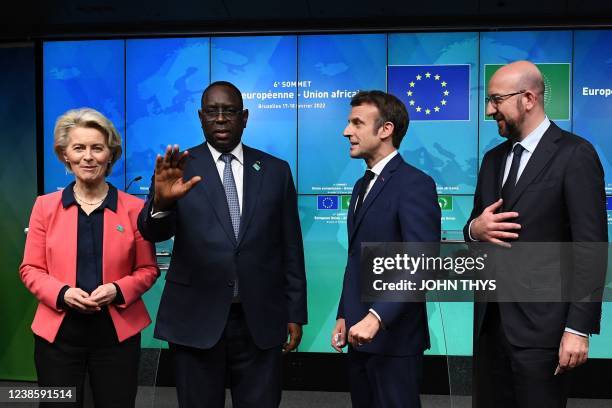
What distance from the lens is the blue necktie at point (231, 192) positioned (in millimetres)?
2227

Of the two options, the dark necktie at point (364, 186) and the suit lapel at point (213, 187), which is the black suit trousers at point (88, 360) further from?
the dark necktie at point (364, 186)

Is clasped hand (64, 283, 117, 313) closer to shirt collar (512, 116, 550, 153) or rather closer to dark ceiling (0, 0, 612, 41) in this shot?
shirt collar (512, 116, 550, 153)

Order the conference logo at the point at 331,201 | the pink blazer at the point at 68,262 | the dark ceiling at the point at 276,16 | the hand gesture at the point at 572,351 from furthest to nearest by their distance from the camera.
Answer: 1. the conference logo at the point at 331,201
2. the dark ceiling at the point at 276,16
3. the pink blazer at the point at 68,262
4. the hand gesture at the point at 572,351

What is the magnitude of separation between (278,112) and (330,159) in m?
0.59

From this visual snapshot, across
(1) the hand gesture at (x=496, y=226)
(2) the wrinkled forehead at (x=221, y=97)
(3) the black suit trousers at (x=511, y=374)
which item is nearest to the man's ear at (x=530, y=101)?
(1) the hand gesture at (x=496, y=226)

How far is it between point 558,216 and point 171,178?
4.40 feet

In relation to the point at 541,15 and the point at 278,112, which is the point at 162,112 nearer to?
the point at 278,112

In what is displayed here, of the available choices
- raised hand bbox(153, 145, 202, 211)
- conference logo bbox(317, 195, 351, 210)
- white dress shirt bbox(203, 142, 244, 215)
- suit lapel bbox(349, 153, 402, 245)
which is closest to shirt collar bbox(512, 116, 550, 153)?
suit lapel bbox(349, 153, 402, 245)

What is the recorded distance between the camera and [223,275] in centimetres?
216

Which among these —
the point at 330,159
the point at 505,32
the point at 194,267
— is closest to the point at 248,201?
the point at 194,267

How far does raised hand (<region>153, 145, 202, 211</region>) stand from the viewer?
196cm

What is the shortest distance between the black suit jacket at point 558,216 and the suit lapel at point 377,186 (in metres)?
0.44

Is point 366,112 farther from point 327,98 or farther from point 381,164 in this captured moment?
point 327,98

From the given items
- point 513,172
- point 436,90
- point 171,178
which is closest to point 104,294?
point 171,178
